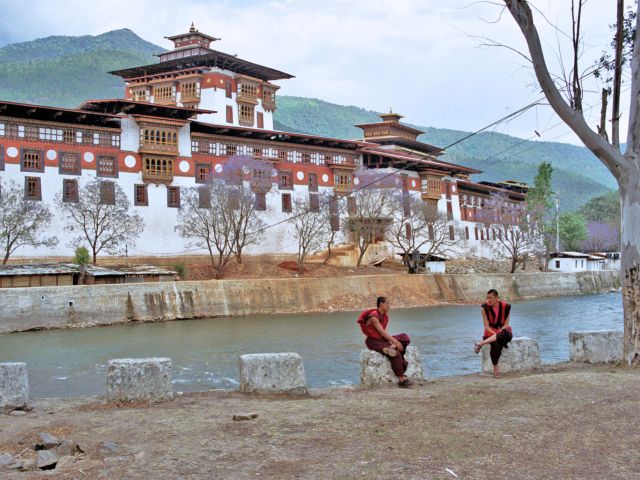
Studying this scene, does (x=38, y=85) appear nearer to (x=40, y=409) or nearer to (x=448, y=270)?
(x=448, y=270)

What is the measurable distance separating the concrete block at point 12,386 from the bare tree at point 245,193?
37.8 metres

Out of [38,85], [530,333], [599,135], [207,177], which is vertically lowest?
[530,333]

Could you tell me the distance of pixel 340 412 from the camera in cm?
703

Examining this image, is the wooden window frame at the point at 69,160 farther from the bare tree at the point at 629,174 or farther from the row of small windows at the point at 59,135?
the bare tree at the point at 629,174

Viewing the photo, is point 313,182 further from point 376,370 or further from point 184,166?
point 376,370

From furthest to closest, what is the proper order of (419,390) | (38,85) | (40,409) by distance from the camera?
1. (38,85)
2. (419,390)
3. (40,409)

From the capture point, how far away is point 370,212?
5616 cm

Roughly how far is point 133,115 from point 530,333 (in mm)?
32055

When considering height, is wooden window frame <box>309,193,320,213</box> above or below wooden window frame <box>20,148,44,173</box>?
below

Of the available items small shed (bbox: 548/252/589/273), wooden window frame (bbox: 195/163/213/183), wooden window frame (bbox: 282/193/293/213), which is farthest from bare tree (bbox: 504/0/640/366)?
small shed (bbox: 548/252/589/273)

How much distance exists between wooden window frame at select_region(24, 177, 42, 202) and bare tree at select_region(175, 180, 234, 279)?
963 centimetres

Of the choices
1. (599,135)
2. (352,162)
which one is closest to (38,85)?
(352,162)

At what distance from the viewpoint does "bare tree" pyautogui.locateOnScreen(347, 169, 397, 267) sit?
178ft

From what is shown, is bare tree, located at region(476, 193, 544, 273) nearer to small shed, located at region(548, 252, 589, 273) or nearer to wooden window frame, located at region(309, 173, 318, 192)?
small shed, located at region(548, 252, 589, 273)
